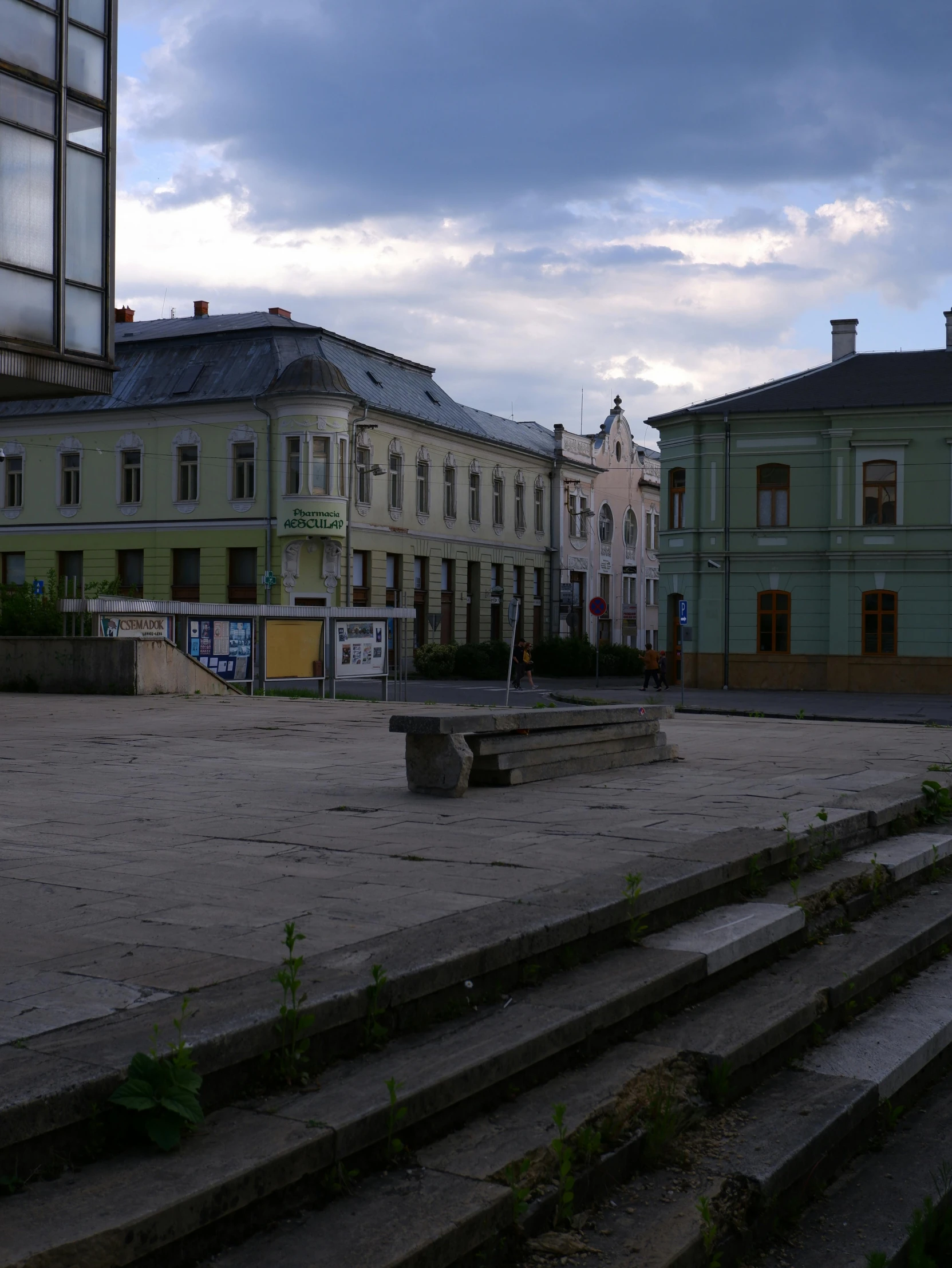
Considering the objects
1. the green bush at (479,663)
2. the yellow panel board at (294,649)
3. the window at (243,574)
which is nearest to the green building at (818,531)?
the green bush at (479,663)

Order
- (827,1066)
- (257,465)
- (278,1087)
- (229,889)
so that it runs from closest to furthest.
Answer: (278,1087) → (827,1066) → (229,889) → (257,465)

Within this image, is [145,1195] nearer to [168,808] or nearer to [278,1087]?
[278,1087]

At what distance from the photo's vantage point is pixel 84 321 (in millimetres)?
22719

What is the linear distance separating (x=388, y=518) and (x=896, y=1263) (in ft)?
163

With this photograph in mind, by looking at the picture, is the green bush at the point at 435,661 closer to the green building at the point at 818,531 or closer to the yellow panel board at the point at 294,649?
the green building at the point at 818,531

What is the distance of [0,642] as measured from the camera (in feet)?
75.9

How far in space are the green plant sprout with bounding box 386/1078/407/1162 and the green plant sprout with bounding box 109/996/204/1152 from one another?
51 cm

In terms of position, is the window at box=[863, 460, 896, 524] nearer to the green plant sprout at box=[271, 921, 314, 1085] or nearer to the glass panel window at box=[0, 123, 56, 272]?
the glass panel window at box=[0, 123, 56, 272]

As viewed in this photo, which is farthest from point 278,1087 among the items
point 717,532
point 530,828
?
point 717,532

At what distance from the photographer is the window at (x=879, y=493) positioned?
42844mm

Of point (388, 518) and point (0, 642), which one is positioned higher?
point (388, 518)

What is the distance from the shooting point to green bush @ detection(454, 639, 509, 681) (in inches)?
2030

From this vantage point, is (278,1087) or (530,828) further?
→ (530,828)

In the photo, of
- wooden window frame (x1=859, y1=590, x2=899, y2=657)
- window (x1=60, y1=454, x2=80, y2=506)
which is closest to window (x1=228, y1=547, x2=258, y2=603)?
window (x1=60, y1=454, x2=80, y2=506)
